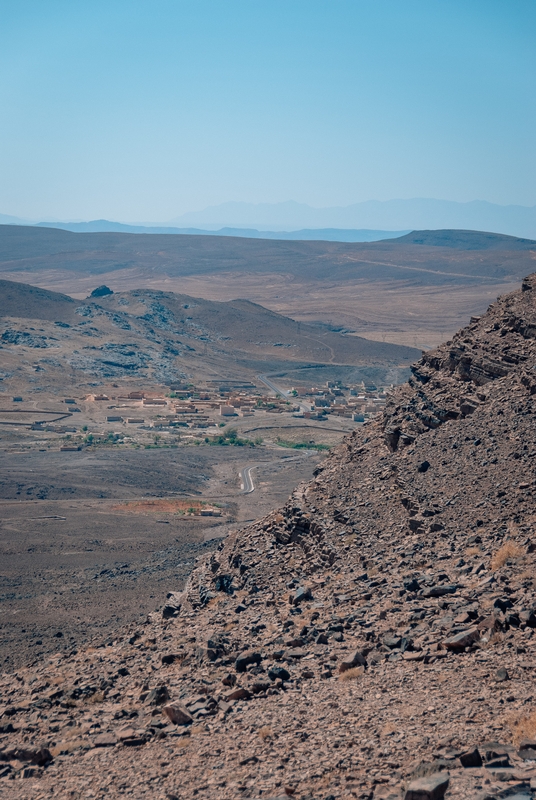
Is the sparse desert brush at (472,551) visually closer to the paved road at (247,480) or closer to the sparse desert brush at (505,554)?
the sparse desert brush at (505,554)

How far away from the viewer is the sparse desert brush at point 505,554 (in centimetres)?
1497

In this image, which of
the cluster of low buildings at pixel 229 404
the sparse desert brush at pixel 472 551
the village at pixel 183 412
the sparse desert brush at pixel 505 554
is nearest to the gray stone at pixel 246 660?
the sparse desert brush at pixel 505 554

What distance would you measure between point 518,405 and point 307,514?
538 cm

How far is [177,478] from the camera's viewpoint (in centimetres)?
5684

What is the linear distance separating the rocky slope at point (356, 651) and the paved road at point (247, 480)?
2950cm

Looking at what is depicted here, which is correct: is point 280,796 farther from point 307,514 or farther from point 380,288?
point 380,288

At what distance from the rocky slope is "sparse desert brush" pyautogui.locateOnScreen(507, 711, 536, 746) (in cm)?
4

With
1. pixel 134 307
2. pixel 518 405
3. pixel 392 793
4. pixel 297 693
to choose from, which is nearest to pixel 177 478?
pixel 518 405

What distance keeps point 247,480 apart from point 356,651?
1726 inches

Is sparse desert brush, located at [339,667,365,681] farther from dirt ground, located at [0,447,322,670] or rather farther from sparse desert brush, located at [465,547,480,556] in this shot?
dirt ground, located at [0,447,322,670]

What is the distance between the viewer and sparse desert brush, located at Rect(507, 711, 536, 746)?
9414 millimetres

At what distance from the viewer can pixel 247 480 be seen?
187ft

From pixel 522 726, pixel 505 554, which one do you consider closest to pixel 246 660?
pixel 505 554

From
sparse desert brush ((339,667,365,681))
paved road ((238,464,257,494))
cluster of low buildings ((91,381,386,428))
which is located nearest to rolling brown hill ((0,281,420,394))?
cluster of low buildings ((91,381,386,428))
